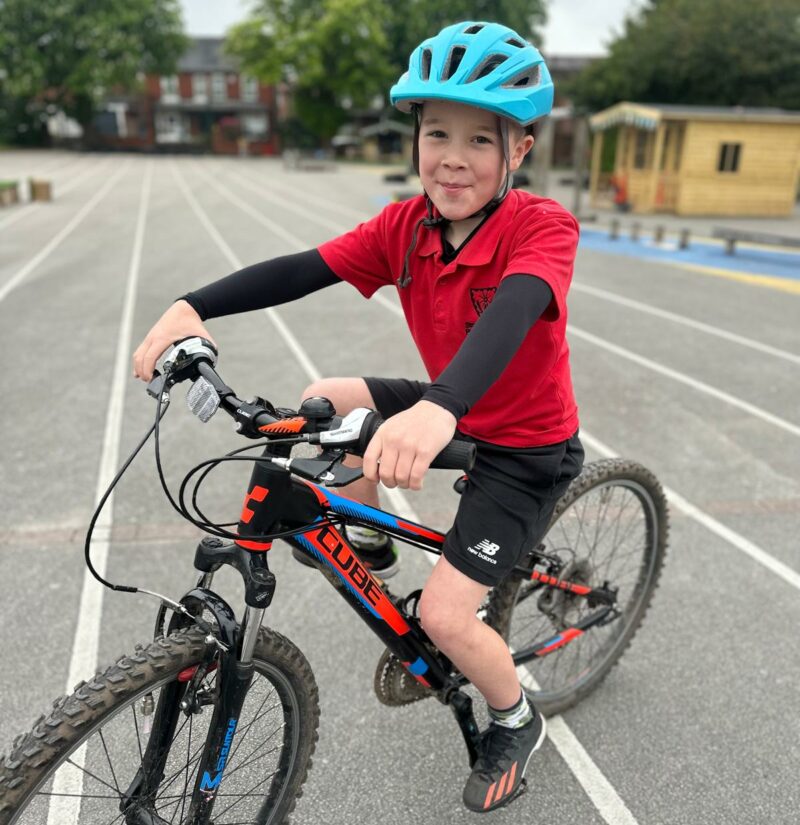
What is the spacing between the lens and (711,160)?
68.2 ft

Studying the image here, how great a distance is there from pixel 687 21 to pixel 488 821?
121 ft

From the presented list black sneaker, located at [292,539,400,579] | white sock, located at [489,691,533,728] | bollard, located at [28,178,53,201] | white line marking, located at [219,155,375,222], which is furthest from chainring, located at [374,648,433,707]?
bollard, located at [28,178,53,201]

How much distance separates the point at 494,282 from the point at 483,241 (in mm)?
117

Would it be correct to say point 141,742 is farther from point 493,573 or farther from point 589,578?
point 589,578

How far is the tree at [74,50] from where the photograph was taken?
49.5 metres

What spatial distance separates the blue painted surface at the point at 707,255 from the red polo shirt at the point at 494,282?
485 inches

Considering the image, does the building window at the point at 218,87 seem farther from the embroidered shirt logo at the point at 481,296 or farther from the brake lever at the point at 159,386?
the brake lever at the point at 159,386

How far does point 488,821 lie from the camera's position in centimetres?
234

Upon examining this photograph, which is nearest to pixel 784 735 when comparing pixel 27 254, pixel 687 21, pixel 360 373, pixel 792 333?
pixel 360 373

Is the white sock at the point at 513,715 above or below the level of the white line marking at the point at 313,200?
below

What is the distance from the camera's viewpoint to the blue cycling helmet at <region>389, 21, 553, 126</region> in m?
1.80

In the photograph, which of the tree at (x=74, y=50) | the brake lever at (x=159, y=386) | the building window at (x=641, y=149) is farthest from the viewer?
the tree at (x=74, y=50)

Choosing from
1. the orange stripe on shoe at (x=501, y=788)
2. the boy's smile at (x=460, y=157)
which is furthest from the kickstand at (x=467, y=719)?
the boy's smile at (x=460, y=157)

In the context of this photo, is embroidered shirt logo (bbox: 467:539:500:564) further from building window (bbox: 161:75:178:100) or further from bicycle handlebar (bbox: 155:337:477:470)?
building window (bbox: 161:75:178:100)
